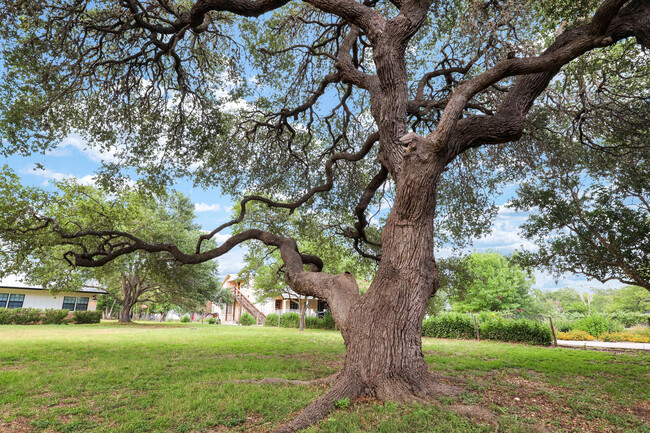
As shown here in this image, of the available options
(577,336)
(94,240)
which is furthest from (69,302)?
(577,336)

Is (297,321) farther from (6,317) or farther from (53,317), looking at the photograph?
(6,317)

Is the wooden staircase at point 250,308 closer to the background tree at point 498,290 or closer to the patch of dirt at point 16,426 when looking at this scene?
the background tree at point 498,290

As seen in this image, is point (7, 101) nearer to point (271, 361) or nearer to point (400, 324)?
point (271, 361)

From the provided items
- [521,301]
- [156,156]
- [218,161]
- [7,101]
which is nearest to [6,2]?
[7,101]

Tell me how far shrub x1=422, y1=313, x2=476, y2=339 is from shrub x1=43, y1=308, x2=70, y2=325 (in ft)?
92.6

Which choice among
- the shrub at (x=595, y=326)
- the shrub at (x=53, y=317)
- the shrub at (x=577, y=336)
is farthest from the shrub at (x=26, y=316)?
the shrub at (x=595, y=326)

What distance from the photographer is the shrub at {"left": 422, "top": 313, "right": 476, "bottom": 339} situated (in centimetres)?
1808

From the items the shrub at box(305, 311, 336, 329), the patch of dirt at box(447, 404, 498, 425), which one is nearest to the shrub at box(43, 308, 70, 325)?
the shrub at box(305, 311, 336, 329)

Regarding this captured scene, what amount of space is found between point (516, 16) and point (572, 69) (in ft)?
8.88

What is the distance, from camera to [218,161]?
10.1m

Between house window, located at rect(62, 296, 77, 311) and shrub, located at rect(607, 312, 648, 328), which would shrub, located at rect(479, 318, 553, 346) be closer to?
shrub, located at rect(607, 312, 648, 328)

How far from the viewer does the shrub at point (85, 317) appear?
88.9 feet

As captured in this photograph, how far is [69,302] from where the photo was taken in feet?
104

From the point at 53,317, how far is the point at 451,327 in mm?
30004
